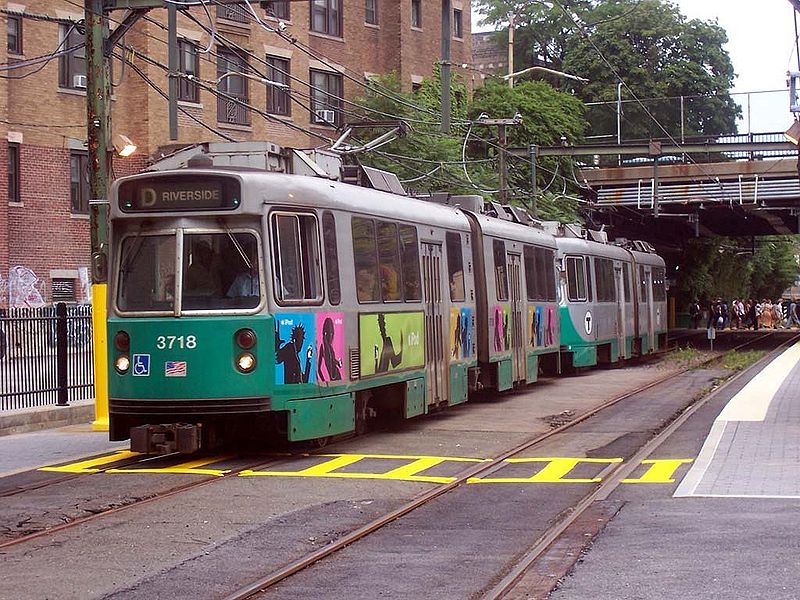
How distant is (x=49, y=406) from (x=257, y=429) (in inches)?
232

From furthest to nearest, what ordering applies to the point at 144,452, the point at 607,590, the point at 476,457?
the point at 476,457 < the point at 144,452 < the point at 607,590

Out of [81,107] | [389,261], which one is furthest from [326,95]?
[389,261]

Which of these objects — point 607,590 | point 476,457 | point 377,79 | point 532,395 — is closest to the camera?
point 607,590

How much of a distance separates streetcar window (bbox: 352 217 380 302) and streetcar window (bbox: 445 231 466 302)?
3116 mm

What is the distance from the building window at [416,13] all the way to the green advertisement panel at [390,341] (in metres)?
33.4

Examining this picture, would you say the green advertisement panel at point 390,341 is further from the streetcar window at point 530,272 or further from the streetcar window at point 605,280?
the streetcar window at point 605,280

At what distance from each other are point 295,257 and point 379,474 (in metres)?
2.48

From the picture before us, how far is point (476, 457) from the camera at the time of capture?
15117mm

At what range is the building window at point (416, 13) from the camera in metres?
50.2

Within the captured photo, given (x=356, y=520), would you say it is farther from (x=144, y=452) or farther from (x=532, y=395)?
(x=532, y=395)

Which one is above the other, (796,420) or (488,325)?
(488,325)

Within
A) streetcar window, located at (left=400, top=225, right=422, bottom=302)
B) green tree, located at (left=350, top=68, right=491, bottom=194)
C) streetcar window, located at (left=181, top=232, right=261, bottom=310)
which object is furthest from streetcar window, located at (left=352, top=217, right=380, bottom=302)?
green tree, located at (left=350, top=68, right=491, bottom=194)

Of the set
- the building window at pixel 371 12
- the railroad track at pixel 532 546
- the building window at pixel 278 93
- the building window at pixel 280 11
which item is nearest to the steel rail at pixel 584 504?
the railroad track at pixel 532 546

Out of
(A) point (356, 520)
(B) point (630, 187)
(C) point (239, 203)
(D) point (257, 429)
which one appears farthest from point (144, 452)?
(B) point (630, 187)
